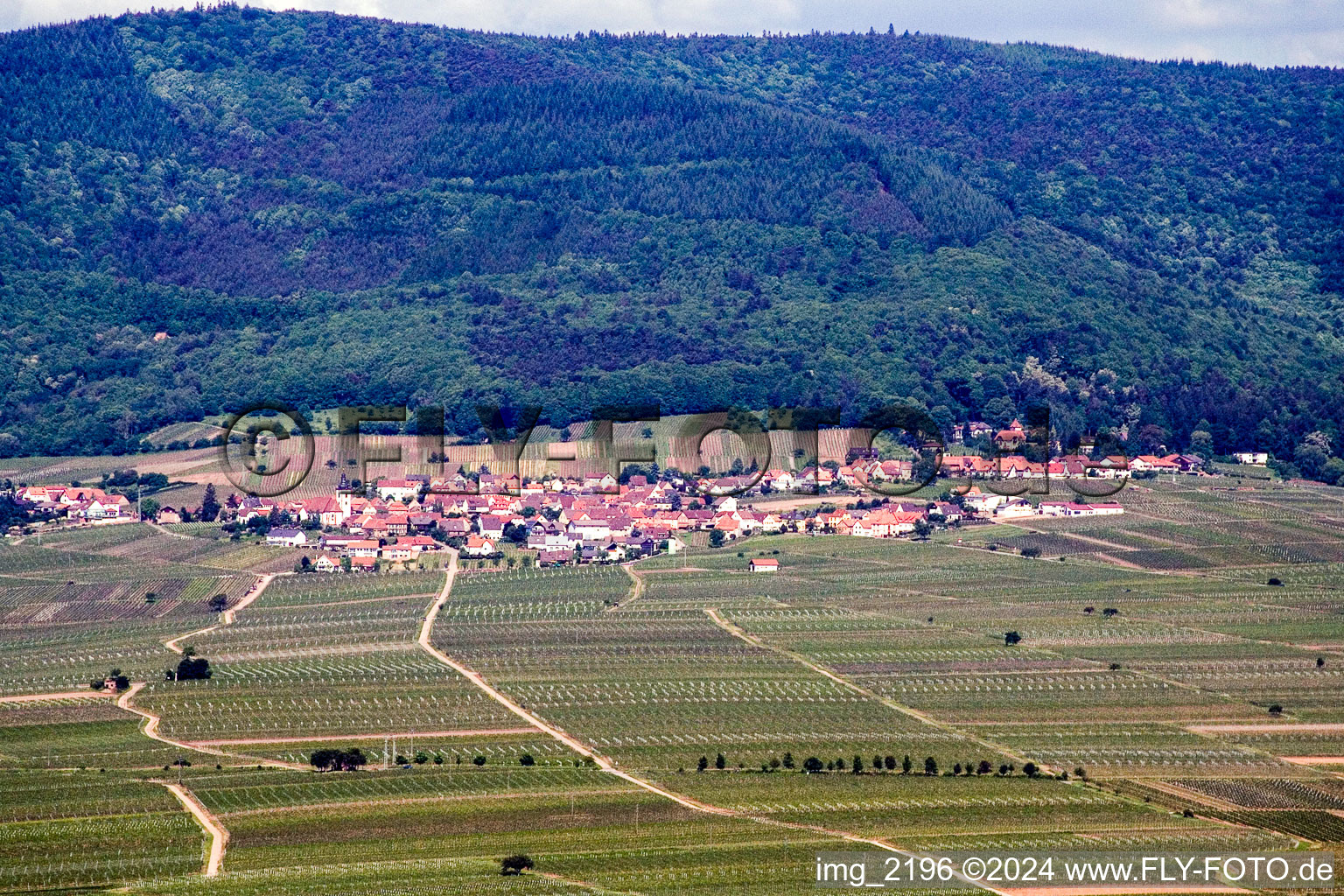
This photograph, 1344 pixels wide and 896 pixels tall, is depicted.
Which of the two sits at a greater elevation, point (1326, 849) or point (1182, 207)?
point (1182, 207)

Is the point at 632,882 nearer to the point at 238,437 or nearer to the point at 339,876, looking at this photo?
the point at 339,876

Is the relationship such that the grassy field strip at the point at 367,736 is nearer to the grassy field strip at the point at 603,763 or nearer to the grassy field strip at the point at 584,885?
the grassy field strip at the point at 603,763

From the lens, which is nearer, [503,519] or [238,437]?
[503,519]

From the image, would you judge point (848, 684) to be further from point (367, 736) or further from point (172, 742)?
point (172, 742)

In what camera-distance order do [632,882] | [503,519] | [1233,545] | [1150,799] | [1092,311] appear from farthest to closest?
1. [1092,311]
2. [503,519]
3. [1233,545]
4. [1150,799]
5. [632,882]

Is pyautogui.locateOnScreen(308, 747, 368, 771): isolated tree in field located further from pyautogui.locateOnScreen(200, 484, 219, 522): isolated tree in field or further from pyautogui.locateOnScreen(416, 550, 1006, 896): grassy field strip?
pyautogui.locateOnScreen(200, 484, 219, 522): isolated tree in field

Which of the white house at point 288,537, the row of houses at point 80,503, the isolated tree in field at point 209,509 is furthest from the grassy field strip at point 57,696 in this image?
the row of houses at point 80,503

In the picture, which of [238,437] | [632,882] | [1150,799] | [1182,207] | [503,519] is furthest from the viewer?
[1182,207]

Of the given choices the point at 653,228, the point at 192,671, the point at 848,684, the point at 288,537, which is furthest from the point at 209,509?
the point at 653,228

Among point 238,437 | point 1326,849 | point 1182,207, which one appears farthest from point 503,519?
point 1182,207
